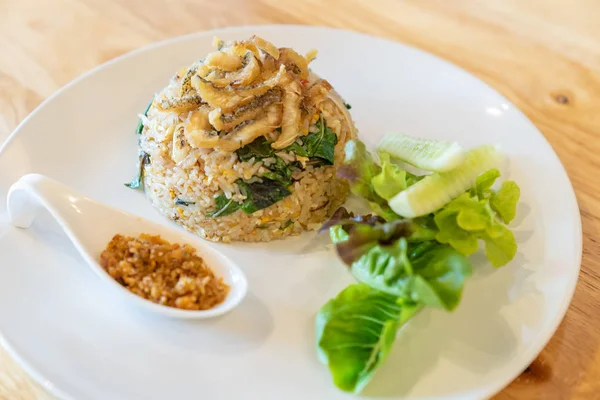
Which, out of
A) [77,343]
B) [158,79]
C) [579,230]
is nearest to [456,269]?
[579,230]

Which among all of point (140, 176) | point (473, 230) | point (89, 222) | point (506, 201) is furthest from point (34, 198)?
point (506, 201)

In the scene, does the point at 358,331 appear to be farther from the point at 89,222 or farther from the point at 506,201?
the point at 89,222

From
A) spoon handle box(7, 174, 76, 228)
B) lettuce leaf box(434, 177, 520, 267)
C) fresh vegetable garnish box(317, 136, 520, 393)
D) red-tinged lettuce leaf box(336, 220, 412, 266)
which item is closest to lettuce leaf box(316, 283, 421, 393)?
fresh vegetable garnish box(317, 136, 520, 393)

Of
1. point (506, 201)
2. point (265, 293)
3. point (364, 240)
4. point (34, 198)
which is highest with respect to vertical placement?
point (34, 198)

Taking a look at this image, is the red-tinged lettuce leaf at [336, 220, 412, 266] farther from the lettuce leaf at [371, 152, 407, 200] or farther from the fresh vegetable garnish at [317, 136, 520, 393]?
the lettuce leaf at [371, 152, 407, 200]

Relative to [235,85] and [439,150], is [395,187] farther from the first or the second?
[235,85]
